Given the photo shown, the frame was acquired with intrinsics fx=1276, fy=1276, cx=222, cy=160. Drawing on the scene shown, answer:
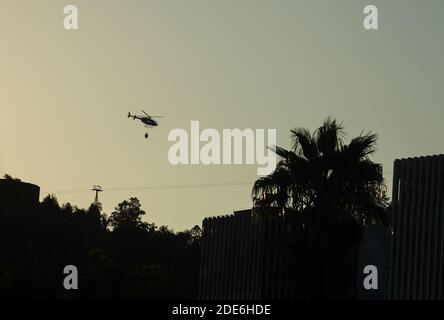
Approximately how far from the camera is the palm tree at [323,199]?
52.2 m

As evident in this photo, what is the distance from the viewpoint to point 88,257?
438 ft

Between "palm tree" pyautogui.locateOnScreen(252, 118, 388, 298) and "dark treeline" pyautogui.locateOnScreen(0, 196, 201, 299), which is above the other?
"palm tree" pyautogui.locateOnScreen(252, 118, 388, 298)

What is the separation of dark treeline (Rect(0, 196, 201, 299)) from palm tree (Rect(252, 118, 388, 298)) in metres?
41.2

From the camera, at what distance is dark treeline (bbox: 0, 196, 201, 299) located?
328 ft

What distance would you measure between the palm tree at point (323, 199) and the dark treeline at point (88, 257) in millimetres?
41181

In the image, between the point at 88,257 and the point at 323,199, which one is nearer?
the point at 323,199

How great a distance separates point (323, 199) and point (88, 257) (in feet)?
274

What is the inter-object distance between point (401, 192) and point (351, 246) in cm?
2341

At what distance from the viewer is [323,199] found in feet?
172
